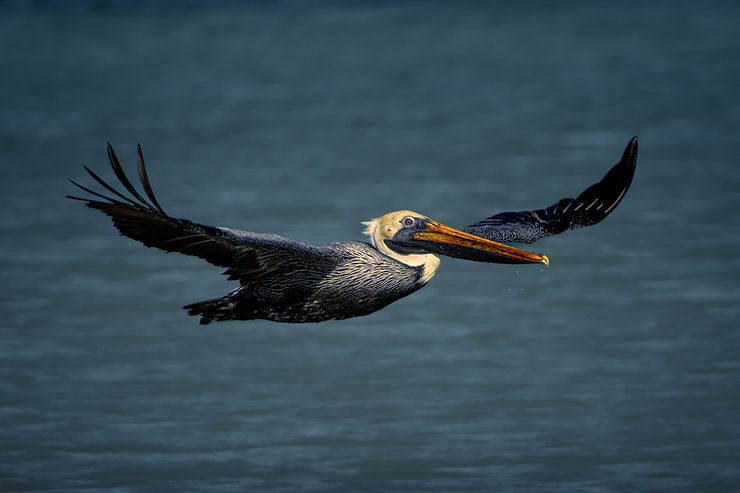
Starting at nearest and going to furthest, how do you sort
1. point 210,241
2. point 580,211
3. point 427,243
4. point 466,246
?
point 210,241 < point 427,243 < point 466,246 < point 580,211

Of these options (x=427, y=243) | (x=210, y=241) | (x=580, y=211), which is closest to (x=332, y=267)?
(x=427, y=243)

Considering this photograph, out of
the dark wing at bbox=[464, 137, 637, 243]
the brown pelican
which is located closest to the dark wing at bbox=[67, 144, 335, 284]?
the brown pelican

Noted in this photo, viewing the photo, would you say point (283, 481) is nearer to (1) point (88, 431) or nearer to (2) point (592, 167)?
(1) point (88, 431)

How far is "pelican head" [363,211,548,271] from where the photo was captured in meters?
10.9

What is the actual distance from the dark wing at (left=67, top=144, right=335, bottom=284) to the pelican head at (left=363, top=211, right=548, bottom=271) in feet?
1.61

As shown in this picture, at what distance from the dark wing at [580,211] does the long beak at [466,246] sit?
1.61 metres

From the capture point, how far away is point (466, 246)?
36.6ft

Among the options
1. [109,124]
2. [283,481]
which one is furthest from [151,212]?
[109,124]

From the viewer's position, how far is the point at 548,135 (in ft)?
140

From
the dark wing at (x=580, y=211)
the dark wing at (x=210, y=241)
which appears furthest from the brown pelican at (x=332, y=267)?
the dark wing at (x=580, y=211)

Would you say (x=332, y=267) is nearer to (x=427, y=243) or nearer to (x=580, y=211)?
(x=427, y=243)

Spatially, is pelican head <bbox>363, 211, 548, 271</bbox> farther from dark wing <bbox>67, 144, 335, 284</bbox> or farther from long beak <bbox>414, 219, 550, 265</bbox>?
dark wing <bbox>67, 144, 335, 284</bbox>

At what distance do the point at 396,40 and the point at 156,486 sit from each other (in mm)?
49072

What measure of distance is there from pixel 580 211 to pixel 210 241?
4.18m
